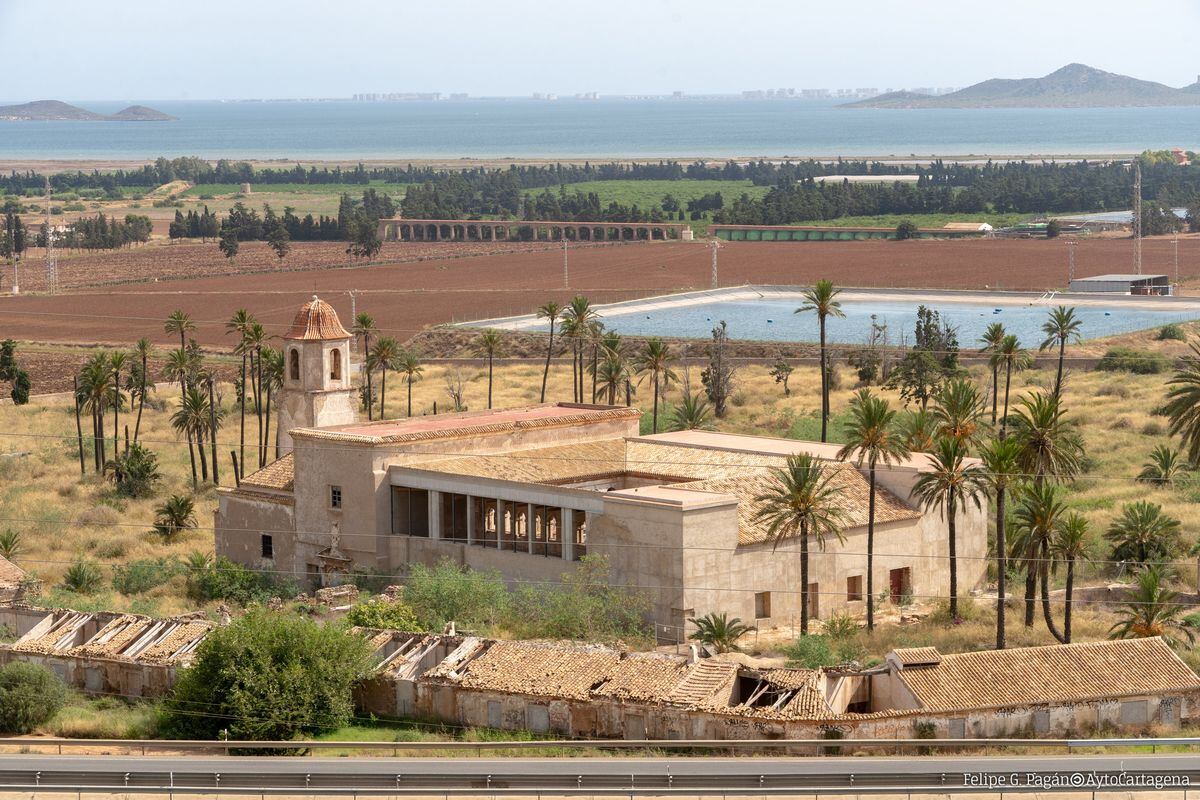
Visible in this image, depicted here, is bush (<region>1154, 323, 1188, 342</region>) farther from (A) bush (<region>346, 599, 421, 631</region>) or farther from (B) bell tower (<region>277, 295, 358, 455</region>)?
(A) bush (<region>346, 599, 421, 631</region>)

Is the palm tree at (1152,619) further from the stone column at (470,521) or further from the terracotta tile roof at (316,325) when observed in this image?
the terracotta tile roof at (316,325)

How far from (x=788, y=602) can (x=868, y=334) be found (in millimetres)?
61033

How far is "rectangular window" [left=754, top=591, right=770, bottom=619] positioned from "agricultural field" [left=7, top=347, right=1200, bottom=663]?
763 mm

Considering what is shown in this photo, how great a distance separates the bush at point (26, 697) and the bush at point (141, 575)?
47.1 feet

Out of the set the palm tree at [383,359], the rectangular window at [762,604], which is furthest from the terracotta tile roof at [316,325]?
the palm tree at [383,359]

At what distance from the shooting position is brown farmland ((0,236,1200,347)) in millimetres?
131000

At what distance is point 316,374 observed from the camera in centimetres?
6141

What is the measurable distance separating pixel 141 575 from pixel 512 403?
34.1m

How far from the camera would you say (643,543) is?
5022cm

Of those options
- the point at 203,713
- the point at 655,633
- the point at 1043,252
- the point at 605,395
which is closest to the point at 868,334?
the point at 605,395

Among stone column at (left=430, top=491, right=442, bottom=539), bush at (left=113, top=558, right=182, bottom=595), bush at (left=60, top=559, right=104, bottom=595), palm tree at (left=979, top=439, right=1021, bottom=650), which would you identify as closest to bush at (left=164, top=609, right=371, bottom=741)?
stone column at (left=430, top=491, right=442, bottom=539)

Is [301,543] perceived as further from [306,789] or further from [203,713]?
[306,789]

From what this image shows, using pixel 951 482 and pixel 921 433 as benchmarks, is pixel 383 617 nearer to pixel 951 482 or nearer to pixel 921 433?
pixel 951 482

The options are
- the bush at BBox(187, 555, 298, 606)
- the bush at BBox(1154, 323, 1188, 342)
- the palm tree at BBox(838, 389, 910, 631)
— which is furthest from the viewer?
the bush at BBox(1154, 323, 1188, 342)
